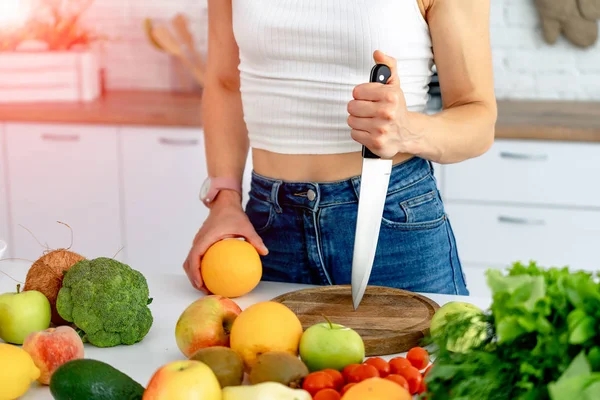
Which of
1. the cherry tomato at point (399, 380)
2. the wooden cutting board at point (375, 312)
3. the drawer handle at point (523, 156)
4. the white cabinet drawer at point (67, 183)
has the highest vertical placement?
the cherry tomato at point (399, 380)

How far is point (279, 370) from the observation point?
2.66 feet

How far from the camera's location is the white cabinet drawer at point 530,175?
2.41 meters

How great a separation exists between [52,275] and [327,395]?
0.46 metres

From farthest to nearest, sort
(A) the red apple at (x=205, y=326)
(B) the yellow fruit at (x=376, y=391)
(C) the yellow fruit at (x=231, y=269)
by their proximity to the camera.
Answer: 1. (C) the yellow fruit at (x=231, y=269)
2. (A) the red apple at (x=205, y=326)
3. (B) the yellow fruit at (x=376, y=391)

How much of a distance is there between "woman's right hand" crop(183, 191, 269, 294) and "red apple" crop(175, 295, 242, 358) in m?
0.25

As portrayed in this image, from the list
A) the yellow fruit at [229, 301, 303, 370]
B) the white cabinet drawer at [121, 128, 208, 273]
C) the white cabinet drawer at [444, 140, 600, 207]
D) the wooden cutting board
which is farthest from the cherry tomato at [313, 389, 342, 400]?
the white cabinet drawer at [121, 128, 208, 273]

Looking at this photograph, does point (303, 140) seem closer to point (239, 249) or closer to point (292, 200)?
point (292, 200)

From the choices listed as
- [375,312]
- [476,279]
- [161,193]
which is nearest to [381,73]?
[375,312]

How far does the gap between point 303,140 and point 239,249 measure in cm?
24

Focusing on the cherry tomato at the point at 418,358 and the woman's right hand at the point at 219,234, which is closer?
the cherry tomato at the point at 418,358

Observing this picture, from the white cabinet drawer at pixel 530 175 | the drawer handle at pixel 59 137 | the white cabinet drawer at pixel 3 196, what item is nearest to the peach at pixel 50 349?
the white cabinet drawer at pixel 530 175

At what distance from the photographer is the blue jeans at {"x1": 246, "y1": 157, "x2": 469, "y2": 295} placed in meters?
1.31

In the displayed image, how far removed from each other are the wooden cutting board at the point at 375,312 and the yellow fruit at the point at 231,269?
59 mm

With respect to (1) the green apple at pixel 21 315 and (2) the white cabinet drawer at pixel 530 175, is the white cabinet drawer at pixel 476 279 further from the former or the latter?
(1) the green apple at pixel 21 315
